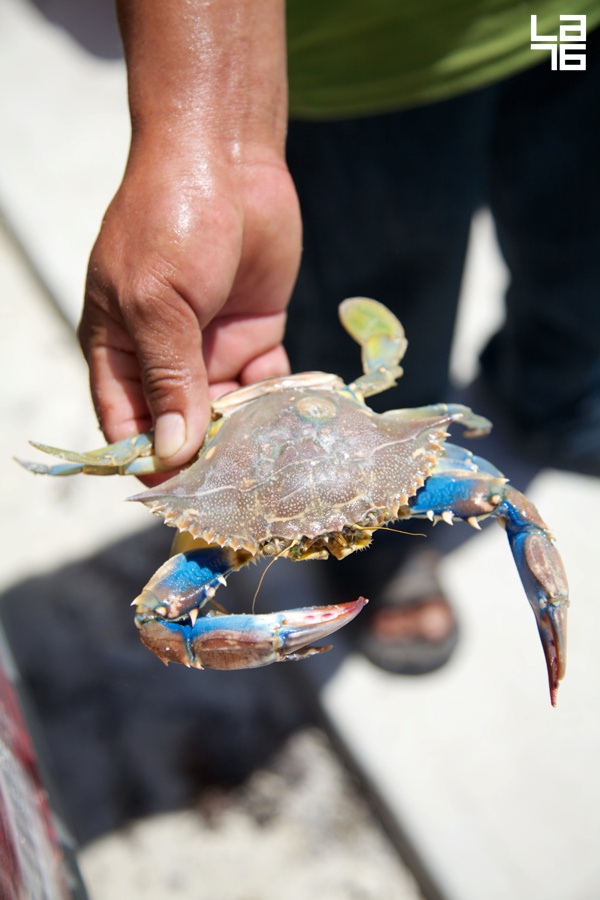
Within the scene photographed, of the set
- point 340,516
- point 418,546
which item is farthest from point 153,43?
point 418,546

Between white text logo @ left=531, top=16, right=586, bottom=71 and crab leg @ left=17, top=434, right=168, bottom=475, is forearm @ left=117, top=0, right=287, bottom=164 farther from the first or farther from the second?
white text logo @ left=531, top=16, right=586, bottom=71

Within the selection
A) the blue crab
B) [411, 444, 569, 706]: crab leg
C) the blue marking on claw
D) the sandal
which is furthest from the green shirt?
the sandal

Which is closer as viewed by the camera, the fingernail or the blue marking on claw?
the blue marking on claw

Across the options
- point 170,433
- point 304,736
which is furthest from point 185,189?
point 304,736

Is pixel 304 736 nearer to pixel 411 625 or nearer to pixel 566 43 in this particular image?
pixel 411 625

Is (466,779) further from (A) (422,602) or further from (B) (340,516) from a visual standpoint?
(B) (340,516)

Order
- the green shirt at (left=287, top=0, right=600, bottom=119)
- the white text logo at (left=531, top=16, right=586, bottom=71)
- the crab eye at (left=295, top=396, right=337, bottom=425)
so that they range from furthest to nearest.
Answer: the white text logo at (left=531, top=16, right=586, bottom=71)
the green shirt at (left=287, top=0, right=600, bottom=119)
the crab eye at (left=295, top=396, right=337, bottom=425)

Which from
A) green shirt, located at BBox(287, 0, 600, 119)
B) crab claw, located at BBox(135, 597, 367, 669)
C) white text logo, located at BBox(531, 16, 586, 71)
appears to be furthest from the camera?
white text logo, located at BBox(531, 16, 586, 71)

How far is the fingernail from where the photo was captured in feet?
5.62

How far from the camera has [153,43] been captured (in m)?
1.68

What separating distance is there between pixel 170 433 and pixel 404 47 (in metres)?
1.20

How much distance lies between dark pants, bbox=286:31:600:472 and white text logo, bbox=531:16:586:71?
0.04m

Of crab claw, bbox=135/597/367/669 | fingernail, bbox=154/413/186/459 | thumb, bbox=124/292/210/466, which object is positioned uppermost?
thumb, bbox=124/292/210/466

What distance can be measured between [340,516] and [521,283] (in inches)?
64.9
